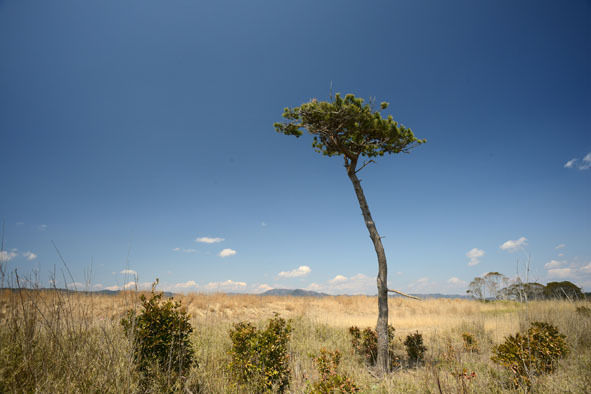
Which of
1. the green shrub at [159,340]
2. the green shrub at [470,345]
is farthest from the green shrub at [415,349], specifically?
the green shrub at [159,340]

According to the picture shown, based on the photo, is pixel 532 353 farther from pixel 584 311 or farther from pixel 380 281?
pixel 584 311

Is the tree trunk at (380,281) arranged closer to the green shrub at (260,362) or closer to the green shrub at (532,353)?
the green shrub at (532,353)

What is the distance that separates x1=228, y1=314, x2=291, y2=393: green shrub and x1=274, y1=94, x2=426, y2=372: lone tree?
280cm

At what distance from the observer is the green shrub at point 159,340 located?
4195mm

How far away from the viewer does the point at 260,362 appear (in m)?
4.43

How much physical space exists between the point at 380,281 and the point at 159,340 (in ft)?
16.2

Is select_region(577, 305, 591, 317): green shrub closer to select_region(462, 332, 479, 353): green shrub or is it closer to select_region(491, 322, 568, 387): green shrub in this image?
select_region(462, 332, 479, 353): green shrub

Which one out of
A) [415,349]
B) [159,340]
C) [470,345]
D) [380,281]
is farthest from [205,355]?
[470,345]

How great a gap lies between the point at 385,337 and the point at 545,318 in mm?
8215

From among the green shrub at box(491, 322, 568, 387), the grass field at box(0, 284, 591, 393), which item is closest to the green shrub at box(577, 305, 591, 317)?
the grass field at box(0, 284, 591, 393)

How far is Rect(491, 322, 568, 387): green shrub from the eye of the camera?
15.9 feet

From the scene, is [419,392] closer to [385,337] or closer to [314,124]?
[385,337]

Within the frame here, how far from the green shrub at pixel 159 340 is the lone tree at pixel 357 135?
14.5ft

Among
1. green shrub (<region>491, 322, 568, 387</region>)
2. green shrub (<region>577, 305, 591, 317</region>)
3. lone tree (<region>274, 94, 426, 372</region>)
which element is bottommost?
green shrub (<region>577, 305, 591, 317</region>)
